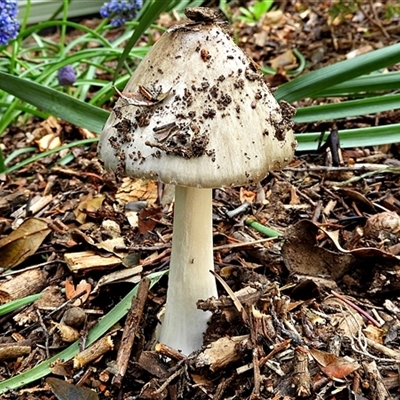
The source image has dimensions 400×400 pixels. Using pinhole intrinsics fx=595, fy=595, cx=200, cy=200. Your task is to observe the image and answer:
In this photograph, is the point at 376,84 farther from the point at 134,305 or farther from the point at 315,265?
the point at 134,305

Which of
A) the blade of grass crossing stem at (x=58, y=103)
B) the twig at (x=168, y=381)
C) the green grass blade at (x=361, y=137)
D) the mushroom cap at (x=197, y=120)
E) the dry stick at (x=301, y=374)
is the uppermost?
the blade of grass crossing stem at (x=58, y=103)

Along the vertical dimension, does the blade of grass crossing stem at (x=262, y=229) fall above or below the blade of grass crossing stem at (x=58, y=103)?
below

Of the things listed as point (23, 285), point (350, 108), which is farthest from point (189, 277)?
point (350, 108)

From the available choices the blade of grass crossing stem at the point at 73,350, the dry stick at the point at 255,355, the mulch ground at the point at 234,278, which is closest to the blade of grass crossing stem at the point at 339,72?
the mulch ground at the point at 234,278

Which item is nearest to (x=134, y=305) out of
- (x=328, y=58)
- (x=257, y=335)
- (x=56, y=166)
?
(x=257, y=335)

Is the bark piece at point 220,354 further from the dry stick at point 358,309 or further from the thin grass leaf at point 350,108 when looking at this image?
the thin grass leaf at point 350,108

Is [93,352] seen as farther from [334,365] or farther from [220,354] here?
[334,365]
